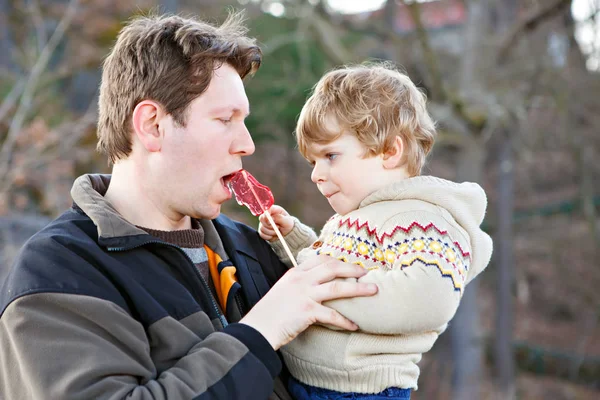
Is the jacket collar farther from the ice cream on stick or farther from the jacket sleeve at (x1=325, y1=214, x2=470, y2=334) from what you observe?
the jacket sleeve at (x1=325, y1=214, x2=470, y2=334)

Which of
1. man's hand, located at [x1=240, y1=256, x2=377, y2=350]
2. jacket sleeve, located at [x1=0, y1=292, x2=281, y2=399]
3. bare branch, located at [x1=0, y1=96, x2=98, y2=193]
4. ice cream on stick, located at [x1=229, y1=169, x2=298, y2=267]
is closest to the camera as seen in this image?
jacket sleeve, located at [x1=0, y1=292, x2=281, y2=399]

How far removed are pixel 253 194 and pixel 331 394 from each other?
686 millimetres

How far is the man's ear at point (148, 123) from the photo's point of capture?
2051 millimetres

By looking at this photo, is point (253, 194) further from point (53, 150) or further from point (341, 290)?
point (53, 150)

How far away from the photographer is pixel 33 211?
6.72m

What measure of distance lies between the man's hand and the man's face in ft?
1.12

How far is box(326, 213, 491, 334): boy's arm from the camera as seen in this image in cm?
189

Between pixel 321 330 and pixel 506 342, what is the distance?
9560mm

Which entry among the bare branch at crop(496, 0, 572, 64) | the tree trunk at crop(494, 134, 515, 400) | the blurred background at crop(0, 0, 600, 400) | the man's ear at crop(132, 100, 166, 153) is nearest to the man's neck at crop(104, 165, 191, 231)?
the man's ear at crop(132, 100, 166, 153)

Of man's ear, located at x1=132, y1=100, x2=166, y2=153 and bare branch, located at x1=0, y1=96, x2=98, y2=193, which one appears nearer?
man's ear, located at x1=132, y1=100, x2=166, y2=153

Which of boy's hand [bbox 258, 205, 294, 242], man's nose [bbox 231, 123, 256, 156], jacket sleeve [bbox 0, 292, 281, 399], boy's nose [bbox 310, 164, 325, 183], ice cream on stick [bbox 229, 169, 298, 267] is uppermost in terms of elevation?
man's nose [bbox 231, 123, 256, 156]

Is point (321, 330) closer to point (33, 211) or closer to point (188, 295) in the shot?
point (188, 295)

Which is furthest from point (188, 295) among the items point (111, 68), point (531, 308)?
point (531, 308)

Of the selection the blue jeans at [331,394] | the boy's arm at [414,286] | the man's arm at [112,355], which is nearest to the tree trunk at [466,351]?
the blue jeans at [331,394]
